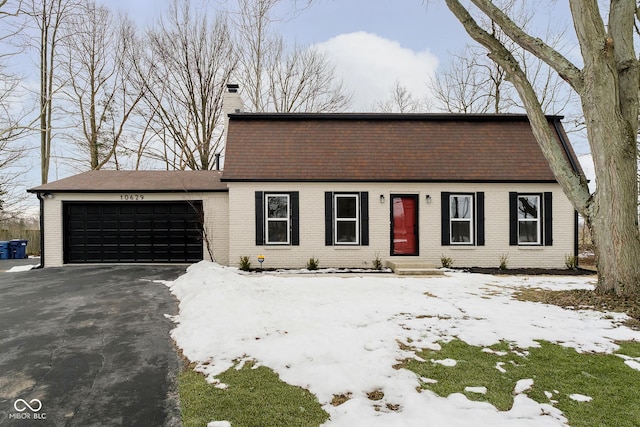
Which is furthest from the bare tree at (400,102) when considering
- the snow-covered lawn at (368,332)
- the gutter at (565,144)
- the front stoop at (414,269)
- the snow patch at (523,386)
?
the snow patch at (523,386)

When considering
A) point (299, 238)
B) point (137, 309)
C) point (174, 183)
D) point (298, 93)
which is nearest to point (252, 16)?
point (298, 93)

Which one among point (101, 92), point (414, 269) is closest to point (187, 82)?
point (101, 92)

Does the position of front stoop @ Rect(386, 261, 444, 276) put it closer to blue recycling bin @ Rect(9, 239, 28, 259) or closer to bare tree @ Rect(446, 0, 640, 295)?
bare tree @ Rect(446, 0, 640, 295)

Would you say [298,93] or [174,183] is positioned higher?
[298,93]

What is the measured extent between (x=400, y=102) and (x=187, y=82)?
594 inches

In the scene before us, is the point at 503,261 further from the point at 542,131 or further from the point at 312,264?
the point at 312,264

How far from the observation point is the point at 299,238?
440 inches

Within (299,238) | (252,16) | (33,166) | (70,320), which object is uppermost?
(252,16)

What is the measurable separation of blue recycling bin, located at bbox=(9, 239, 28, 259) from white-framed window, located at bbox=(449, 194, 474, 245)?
18.2m

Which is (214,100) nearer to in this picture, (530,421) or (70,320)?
(70,320)

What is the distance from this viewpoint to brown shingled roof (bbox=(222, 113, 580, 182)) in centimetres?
1119

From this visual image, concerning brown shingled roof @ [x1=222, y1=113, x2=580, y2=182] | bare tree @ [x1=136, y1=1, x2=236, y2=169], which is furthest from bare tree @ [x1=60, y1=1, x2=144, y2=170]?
brown shingled roof @ [x1=222, y1=113, x2=580, y2=182]

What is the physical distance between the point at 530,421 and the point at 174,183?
41.0 feet

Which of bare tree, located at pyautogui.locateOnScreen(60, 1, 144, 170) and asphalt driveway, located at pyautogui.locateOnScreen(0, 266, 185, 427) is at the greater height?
bare tree, located at pyautogui.locateOnScreen(60, 1, 144, 170)
